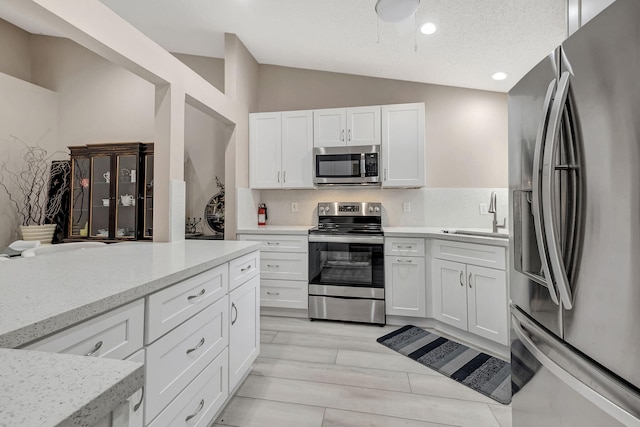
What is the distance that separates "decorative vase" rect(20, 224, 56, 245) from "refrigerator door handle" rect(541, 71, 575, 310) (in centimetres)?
496

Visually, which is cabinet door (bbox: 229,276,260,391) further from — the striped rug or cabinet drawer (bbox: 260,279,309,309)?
the striped rug

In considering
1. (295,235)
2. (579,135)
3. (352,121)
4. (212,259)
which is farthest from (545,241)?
(352,121)

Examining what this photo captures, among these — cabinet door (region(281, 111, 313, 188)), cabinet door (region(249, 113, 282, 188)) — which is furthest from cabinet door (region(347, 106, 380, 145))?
cabinet door (region(249, 113, 282, 188))

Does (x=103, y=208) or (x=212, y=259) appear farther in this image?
(x=103, y=208)

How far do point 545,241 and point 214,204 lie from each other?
3448 millimetres

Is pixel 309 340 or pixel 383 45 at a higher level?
pixel 383 45

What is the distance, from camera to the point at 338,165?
318 centimetres

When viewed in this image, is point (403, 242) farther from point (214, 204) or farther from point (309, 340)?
point (214, 204)

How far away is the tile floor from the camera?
160cm

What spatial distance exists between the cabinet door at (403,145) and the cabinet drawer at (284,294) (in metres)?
1.40

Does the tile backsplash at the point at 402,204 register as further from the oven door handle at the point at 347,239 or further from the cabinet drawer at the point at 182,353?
the cabinet drawer at the point at 182,353

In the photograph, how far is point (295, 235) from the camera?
3.04m

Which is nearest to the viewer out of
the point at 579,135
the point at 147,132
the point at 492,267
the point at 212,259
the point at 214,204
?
the point at 579,135

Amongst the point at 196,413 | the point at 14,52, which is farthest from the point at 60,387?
the point at 14,52
